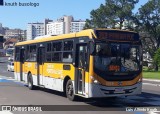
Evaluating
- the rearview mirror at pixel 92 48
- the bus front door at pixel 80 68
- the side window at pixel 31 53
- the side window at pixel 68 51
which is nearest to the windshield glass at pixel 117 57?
the rearview mirror at pixel 92 48

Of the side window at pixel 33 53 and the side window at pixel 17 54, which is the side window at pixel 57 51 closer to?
the side window at pixel 33 53

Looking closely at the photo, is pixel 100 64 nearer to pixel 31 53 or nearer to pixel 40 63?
pixel 40 63

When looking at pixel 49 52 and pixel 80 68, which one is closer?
pixel 80 68

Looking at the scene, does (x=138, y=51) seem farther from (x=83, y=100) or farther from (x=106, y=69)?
(x=83, y=100)

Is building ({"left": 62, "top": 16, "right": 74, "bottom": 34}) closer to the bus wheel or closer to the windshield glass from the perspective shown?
the bus wheel

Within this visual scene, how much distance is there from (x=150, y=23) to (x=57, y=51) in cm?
4945

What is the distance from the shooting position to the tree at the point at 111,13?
2472 inches

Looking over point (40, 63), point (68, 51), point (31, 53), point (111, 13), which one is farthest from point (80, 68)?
point (111, 13)

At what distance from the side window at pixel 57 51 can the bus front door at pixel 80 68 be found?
197cm

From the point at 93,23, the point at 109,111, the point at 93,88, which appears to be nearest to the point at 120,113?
the point at 109,111

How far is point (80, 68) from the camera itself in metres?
14.9

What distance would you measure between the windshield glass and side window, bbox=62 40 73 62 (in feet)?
6.44

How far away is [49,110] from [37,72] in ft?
24.9

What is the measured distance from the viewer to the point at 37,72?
67.0ft
